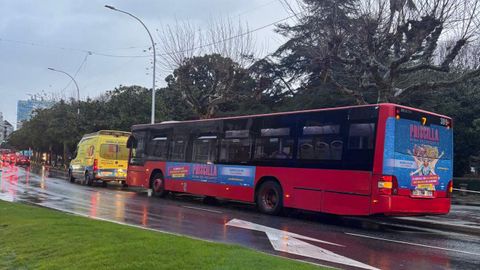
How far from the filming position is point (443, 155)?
14.0 meters

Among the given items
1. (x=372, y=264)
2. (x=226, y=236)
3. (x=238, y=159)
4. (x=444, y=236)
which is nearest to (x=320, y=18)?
(x=238, y=159)

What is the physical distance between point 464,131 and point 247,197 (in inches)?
812

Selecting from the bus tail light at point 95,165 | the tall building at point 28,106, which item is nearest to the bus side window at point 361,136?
the bus tail light at point 95,165

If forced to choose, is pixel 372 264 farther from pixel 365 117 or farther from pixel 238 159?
pixel 238 159

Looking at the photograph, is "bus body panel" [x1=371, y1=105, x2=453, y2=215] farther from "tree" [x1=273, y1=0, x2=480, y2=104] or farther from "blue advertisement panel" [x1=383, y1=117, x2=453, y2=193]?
"tree" [x1=273, y1=0, x2=480, y2=104]

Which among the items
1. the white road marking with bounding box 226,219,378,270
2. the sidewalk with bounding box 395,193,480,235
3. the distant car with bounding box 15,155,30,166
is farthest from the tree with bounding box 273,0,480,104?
the distant car with bounding box 15,155,30,166

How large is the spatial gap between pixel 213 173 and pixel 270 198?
9.46ft

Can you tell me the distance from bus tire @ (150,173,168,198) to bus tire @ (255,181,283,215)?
20.0 feet

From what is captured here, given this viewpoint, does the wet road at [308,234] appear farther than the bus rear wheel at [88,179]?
No

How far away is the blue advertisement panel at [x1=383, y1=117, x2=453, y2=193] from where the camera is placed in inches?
505

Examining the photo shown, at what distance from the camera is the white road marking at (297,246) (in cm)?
861

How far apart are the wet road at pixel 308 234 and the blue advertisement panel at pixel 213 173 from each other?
1.03m

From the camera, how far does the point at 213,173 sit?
18328 mm

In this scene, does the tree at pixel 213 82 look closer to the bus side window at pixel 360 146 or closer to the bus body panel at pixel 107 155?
the bus body panel at pixel 107 155
